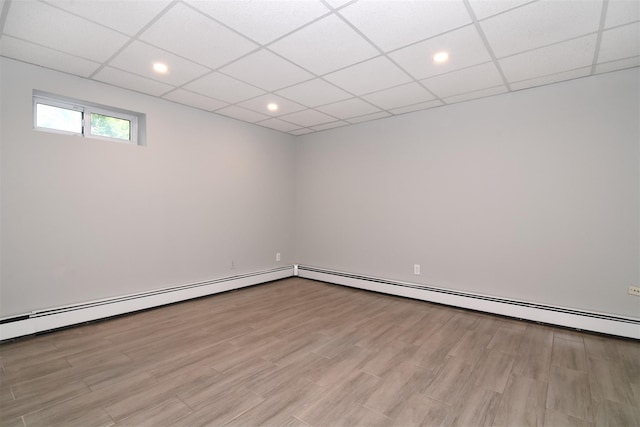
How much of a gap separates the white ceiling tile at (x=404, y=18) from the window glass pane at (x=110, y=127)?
3145mm

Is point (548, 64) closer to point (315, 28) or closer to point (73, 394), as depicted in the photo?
point (315, 28)

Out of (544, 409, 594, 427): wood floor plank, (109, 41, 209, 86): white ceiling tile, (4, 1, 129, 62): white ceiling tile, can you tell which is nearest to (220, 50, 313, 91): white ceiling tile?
(109, 41, 209, 86): white ceiling tile

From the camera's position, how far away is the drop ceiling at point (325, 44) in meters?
2.10

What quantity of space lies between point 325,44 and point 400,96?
1.56 metres

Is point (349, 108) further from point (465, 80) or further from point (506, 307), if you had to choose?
point (506, 307)

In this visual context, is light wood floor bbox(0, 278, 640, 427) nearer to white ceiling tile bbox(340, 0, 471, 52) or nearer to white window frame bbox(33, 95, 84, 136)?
white window frame bbox(33, 95, 84, 136)

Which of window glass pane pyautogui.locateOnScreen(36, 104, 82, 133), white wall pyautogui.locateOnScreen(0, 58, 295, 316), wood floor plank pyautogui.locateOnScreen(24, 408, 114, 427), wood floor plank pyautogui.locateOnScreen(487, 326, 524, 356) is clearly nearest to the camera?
wood floor plank pyautogui.locateOnScreen(24, 408, 114, 427)

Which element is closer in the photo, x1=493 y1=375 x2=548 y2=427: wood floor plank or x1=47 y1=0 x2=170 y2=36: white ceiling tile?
x1=493 y1=375 x2=548 y2=427: wood floor plank

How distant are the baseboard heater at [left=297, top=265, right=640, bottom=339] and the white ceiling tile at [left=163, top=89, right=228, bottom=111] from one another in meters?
3.34

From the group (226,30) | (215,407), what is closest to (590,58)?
(226,30)

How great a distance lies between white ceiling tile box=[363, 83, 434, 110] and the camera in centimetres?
354

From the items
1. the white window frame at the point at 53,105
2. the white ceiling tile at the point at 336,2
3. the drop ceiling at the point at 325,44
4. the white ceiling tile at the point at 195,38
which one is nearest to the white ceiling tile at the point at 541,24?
the drop ceiling at the point at 325,44

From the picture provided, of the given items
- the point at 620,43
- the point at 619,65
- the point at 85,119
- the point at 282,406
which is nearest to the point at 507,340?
the point at 282,406

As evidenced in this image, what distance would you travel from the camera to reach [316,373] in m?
2.37
